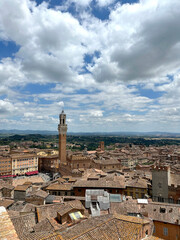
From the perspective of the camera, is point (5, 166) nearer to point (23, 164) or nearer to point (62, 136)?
point (23, 164)

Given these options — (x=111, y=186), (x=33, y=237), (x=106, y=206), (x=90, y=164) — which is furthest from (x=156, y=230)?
(x=90, y=164)

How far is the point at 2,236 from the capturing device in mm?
5191

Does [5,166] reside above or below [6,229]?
below

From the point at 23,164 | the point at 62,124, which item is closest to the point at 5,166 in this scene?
the point at 23,164

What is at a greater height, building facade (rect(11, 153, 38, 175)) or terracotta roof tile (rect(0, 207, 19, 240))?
terracotta roof tile (rect(0, 207, 19, 240))

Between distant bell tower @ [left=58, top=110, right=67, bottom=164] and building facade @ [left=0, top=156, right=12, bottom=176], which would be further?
distant bell tower @ [left=58, top=110, right=67, bottom=164]

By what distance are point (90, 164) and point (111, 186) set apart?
40288 millimetres

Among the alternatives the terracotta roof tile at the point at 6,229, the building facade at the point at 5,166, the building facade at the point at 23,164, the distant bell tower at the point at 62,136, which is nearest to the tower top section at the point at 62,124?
the distant bell tower at the point at 62,136

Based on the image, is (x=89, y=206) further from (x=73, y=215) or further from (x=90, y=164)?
(x=90, y=164)

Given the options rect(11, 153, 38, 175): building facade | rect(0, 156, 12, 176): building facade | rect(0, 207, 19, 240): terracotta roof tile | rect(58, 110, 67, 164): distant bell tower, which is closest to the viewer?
rect(0, 207, 19, 240): terracotta roof tile

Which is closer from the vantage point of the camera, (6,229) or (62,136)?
(6,229)

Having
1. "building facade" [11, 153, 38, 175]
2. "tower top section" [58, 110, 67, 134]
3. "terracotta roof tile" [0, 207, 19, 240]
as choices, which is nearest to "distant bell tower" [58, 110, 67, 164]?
"tower top section" [58, 110, 67, 134]

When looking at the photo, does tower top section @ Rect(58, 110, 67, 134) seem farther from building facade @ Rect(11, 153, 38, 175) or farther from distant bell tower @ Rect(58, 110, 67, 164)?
building facade @ Rect(11, 153, 38, 175)

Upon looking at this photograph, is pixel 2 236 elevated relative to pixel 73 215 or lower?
elevated
